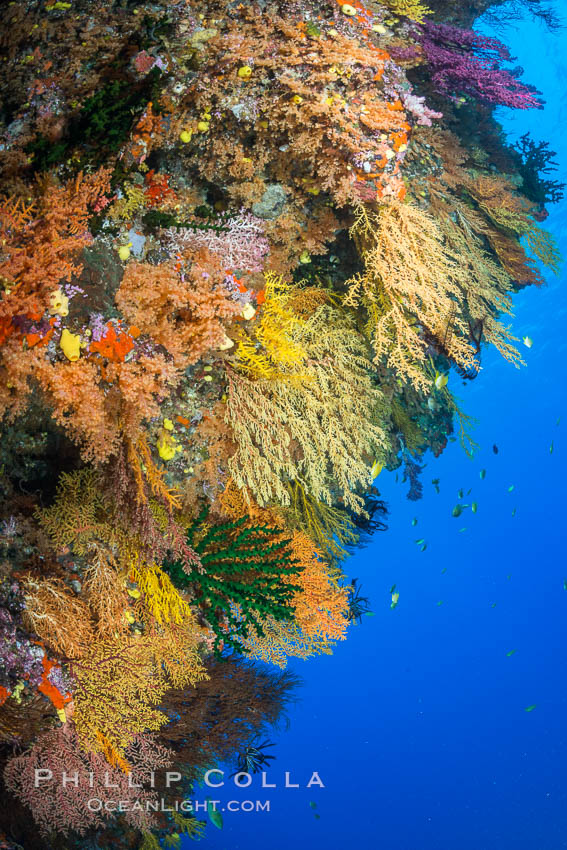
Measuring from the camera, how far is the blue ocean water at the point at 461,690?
29.1 m

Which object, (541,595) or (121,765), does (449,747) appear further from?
(121,765)

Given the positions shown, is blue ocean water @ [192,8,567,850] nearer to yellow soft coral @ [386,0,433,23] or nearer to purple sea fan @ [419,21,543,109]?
purple sea fan @ [419,21,543,109]

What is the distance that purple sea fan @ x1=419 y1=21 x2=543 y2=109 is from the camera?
501cm

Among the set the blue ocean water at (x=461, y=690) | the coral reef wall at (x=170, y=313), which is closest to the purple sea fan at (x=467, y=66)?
the coral reef wall at (x=170, y=313)

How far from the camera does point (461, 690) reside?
32.6m

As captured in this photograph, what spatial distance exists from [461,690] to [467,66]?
35889 mm

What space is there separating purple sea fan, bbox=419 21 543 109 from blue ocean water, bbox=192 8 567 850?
22151 mm

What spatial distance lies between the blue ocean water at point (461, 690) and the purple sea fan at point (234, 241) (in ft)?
79.7

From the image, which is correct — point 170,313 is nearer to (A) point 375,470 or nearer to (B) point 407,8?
(A) point 375,470

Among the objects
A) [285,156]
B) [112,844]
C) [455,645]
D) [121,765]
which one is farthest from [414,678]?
[285,156]

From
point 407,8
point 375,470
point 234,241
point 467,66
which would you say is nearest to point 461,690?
point 375,470

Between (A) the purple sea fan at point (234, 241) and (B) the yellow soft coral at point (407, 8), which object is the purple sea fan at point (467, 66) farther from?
(A) the purple sea fan at point (234, 241)

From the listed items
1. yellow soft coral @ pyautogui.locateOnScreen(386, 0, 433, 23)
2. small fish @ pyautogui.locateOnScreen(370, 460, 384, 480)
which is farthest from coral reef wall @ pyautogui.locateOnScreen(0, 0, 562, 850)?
small fish @ pyautogui.locateOnScreen(370, 460, 384, 480)

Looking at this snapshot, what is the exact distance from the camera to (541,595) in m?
32.1
